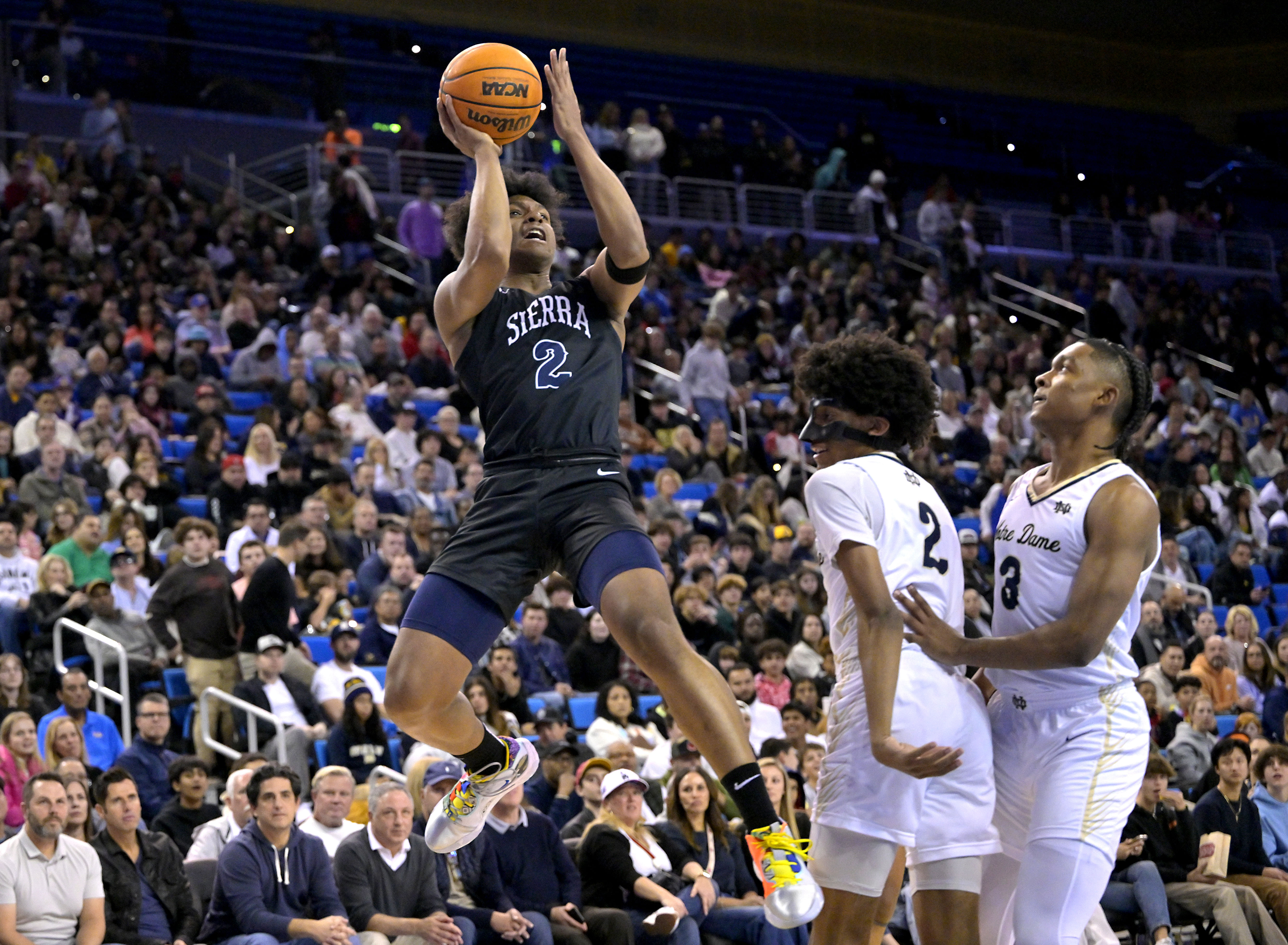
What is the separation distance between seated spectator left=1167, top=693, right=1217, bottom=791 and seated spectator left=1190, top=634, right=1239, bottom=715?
1.07 m

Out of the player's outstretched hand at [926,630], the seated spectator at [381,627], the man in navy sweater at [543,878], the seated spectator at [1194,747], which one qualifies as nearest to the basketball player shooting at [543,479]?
the player's outstretched hand at [926,630]

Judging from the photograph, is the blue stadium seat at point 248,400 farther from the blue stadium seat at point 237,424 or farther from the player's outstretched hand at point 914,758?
the player's outstretched hand at point 914,758

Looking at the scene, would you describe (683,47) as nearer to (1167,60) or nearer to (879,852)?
(1167,60)

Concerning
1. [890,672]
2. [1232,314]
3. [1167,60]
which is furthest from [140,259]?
[1167,60]

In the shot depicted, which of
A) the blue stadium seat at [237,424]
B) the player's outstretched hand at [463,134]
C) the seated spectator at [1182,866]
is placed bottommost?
the seated spectator at [1182,866]

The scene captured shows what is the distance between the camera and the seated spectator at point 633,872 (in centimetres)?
833

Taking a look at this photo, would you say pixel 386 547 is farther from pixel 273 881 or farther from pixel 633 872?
pixel 273 881

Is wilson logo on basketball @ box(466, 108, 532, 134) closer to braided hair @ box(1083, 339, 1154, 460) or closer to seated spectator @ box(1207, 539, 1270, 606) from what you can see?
braided hair @ box(1083, 339, 1154, 460)

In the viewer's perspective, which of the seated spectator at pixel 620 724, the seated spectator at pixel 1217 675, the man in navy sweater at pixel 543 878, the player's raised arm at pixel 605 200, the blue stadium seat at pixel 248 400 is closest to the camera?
the player's raised arm at pixel 605 200

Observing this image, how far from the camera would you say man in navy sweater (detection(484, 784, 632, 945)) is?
26.8 feet

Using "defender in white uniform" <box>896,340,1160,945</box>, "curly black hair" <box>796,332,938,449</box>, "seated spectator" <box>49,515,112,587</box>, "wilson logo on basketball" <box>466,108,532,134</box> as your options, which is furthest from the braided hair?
"seated spectator" <box>49,515,112,587</box>

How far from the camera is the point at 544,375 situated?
4566 mm

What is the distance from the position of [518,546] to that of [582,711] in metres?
6.63

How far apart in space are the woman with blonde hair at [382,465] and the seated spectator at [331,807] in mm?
4735
